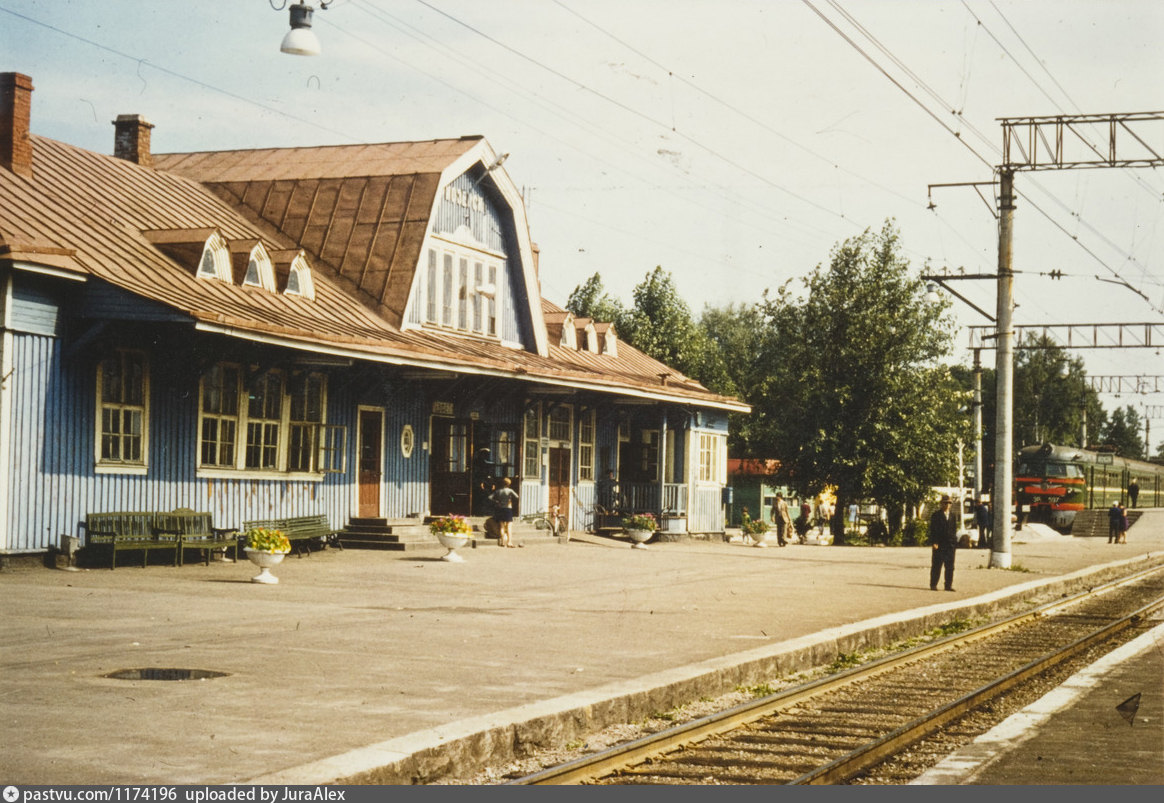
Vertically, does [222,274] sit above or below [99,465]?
above

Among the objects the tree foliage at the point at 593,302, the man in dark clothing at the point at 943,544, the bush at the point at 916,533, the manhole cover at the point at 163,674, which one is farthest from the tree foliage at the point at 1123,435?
the manhole cover at the point at 163,674

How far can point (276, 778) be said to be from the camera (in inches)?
248

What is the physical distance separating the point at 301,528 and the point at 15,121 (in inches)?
310

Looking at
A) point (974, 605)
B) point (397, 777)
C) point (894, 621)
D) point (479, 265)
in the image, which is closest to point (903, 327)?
point (479, 265)

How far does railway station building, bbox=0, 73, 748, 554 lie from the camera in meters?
19.0

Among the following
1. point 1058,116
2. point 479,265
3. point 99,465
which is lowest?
point 99,465

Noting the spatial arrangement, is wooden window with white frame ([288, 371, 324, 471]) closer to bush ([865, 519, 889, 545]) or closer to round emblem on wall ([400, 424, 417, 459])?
round emblem on wall ([400, 424, 417, 459])

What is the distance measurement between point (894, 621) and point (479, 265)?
1680 centimetres

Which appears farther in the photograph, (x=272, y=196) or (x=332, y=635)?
(x=272, y=196)

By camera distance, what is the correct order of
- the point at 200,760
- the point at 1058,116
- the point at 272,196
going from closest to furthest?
the point at 200,760 < the point at 1058,116 < the point at 272,196

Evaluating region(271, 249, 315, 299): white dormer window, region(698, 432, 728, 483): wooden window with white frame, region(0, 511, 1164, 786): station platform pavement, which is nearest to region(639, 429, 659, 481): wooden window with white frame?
region(698, 432, 728, 483): wooden window with white frame

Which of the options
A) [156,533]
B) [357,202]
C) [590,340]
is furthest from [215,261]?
[590,340]

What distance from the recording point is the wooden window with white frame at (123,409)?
19.8 m

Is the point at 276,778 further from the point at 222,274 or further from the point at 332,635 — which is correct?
the point at 222,274
